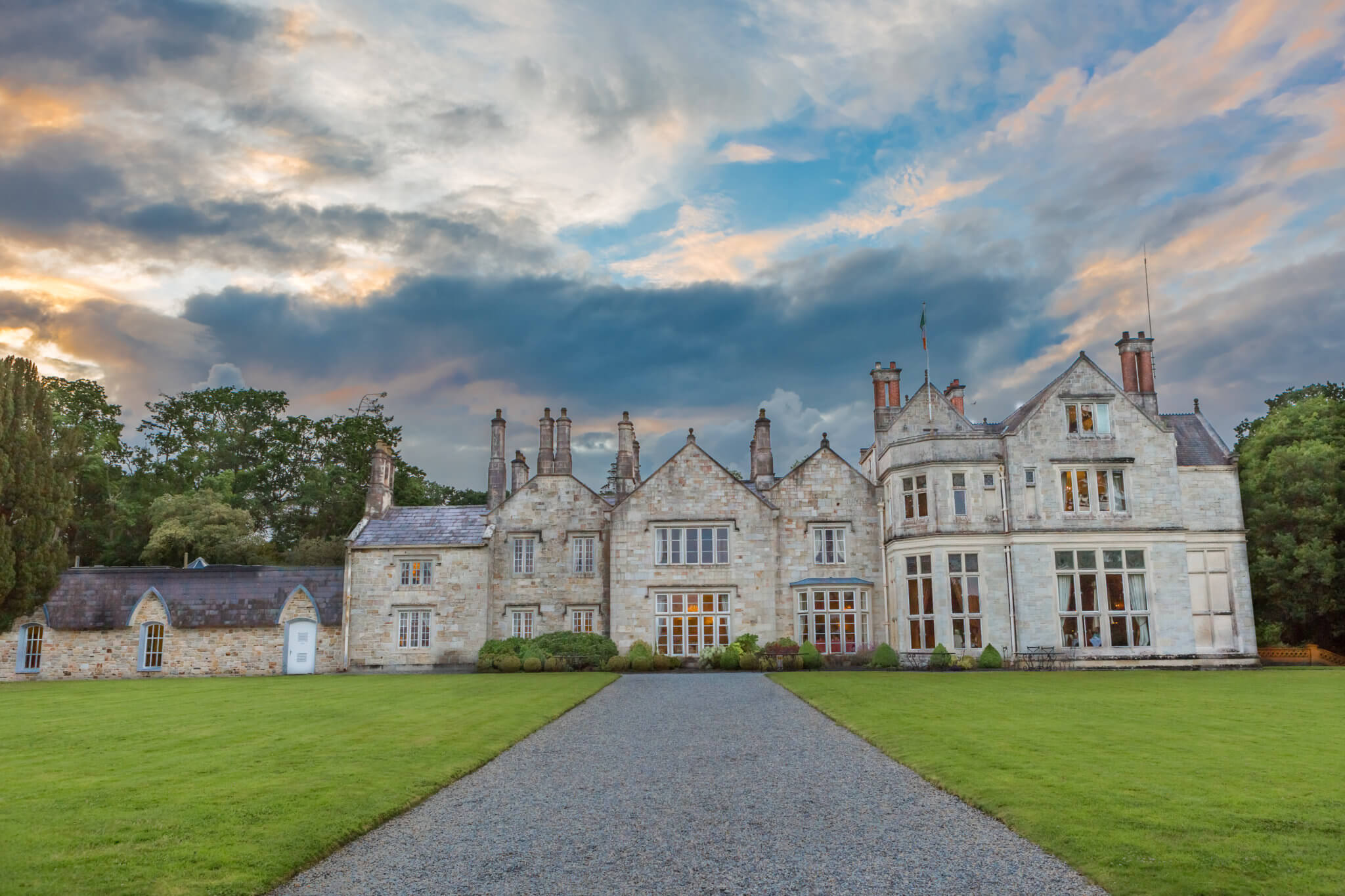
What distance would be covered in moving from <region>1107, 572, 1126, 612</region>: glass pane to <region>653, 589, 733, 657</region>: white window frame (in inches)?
539

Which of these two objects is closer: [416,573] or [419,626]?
[419,626]

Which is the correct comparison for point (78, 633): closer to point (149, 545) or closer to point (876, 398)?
point (149, 545)

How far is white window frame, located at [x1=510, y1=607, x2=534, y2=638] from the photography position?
127ft

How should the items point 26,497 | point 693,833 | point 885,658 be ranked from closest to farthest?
point 693,833 → point 26,497 → point 885,658

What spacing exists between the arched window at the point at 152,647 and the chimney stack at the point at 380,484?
29.9 ft

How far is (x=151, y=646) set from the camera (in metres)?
37.3

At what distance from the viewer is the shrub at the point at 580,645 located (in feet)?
116

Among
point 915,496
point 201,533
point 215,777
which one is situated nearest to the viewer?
point 215,777

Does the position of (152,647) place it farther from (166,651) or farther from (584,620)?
(584,620)

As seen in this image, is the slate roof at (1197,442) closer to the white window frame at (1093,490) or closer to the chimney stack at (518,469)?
the white window frame at (1093,490)

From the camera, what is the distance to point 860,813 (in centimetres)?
980

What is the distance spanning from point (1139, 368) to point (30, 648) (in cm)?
4441

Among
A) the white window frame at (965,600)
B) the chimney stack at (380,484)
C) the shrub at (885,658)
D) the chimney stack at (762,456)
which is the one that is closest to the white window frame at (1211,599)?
the white window frame at (965,600)

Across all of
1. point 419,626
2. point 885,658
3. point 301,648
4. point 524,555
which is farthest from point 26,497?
point 885,658
